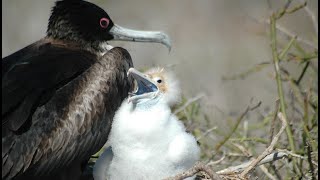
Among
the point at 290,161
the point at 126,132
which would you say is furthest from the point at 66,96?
the point at 290,161

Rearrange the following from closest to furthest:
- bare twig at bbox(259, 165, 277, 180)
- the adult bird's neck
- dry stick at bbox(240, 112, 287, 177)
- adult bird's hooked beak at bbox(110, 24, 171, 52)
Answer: dry stick at bbox(240, 112, 287, 177), bare twig at bbox(259, 165, 277, 180), adult bird's hooked beak at bbox(110, 24, 171, 52), the adult bird's neck

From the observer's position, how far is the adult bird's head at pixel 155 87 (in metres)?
4.80

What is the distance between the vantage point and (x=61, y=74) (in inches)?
197

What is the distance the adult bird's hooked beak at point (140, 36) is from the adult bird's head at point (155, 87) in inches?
18.2

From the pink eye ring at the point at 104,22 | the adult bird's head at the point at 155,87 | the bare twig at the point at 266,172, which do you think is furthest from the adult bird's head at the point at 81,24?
the bare twig at the point at 266,172

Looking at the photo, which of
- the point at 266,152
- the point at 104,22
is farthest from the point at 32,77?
the point at 266,152

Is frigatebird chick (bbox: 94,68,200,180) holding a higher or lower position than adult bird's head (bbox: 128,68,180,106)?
lower

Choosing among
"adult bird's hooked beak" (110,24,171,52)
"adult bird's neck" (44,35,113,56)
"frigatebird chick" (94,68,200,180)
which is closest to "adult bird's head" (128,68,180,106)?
"frigatebird chick" (94,68,200,180)

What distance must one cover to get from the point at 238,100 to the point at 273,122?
109 inches

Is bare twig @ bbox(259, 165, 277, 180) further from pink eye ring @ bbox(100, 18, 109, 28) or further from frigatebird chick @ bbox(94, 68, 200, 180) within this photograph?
pink eye ring @ bbox(100, 18, 109, 28)

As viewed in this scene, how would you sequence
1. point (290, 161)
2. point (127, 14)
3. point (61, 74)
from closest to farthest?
point (61, 74) → point (290, 161) → point (127, 14)

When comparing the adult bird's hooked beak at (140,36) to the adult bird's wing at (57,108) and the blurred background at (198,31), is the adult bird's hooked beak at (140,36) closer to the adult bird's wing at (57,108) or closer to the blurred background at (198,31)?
the adult bird's wing at (57,108)

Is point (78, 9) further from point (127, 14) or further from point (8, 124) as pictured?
point (127, 14)

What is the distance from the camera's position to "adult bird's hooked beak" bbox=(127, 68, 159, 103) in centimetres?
479
